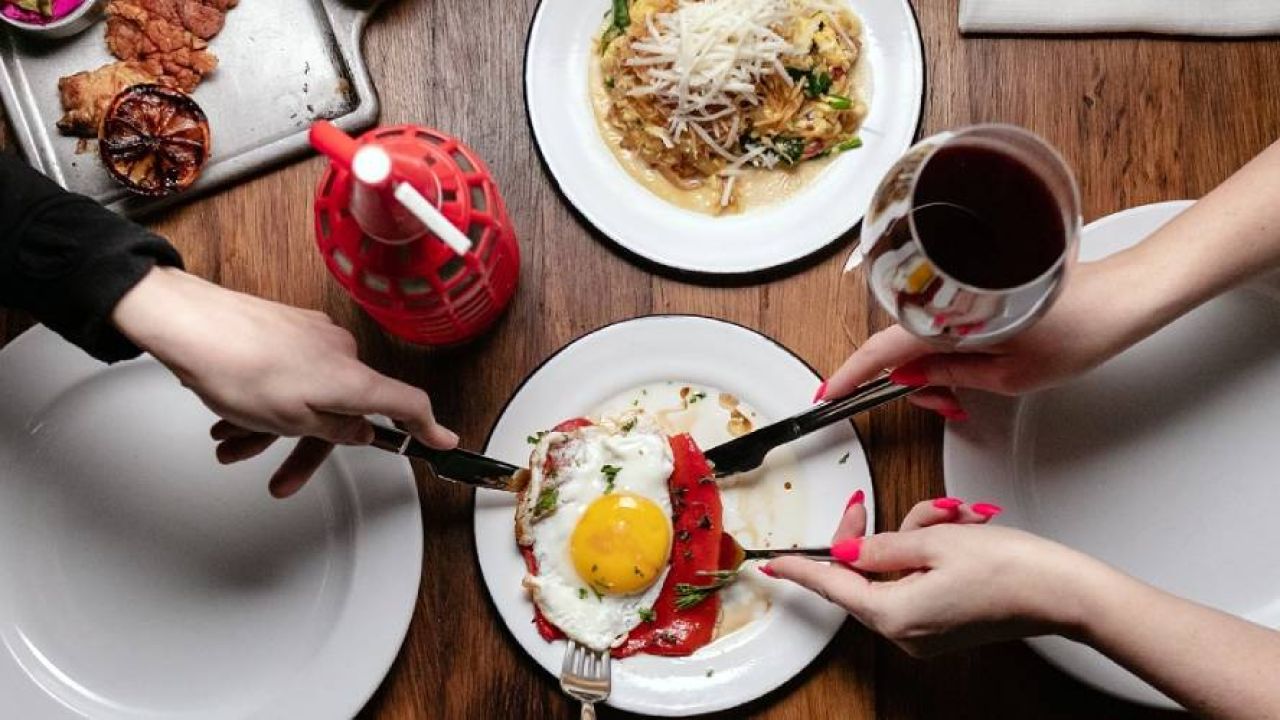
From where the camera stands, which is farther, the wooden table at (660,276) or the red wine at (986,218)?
the wooden table at (660,276)

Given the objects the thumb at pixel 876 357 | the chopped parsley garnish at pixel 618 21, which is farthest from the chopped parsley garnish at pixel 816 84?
the thumb at pixel 876 357

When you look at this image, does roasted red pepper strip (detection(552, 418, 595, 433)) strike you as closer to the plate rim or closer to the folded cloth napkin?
the plate rim

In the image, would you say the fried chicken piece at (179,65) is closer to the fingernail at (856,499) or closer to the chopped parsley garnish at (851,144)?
the chopped parsley garnish at (851,144)

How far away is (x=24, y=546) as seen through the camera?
1566mm

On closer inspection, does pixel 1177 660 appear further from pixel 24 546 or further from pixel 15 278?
pixel 24 546

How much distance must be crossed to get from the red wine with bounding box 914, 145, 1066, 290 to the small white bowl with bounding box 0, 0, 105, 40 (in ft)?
4.17

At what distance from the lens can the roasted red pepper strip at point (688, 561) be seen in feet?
4.94

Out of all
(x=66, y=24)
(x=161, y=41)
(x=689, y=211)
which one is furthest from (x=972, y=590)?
(x=66, y=24)

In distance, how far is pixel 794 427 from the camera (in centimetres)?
149

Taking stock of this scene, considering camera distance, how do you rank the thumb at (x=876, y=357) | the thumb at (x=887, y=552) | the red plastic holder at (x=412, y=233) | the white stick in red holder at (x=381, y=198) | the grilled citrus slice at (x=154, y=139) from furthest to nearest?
1. the grilled citrus slice at (x=154, y=139)
2. the thumb at (x=876, y=357)
3. the thumb at (x=887, y=552)
4. the red plastic holder at (x=412, y=233)
5. the white stick in red holder at (x=381, y=198)

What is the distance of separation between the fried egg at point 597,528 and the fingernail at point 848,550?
0.24 meters

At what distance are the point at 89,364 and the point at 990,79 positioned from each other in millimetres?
1438

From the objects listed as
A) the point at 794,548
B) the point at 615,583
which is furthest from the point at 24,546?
the point at 794,548

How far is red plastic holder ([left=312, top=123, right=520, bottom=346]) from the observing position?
1.18 metres
